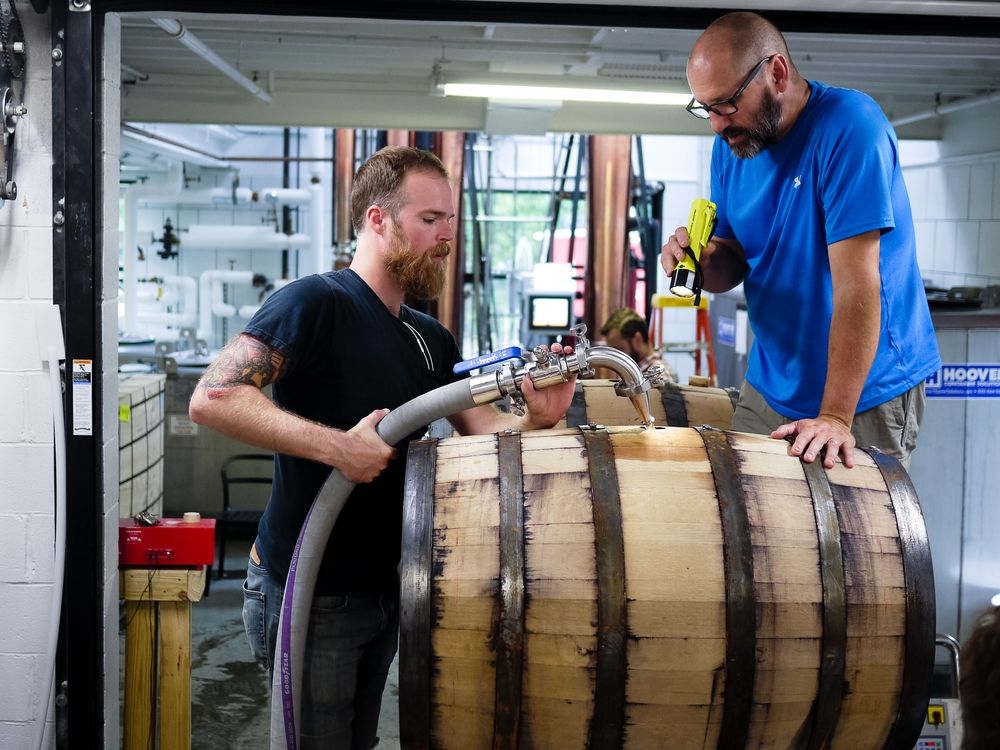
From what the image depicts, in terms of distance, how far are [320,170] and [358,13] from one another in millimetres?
8608

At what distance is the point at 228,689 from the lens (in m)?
4.73

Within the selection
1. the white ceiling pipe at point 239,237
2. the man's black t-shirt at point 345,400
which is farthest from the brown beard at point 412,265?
the white ceiling pipe at point 239,237

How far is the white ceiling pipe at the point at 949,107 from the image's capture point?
6.39 m

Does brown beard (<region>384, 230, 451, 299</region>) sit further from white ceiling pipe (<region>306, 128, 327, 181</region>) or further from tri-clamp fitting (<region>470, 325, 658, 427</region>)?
white ceiling pipe (<region>306, 128, 327, 181</region>)

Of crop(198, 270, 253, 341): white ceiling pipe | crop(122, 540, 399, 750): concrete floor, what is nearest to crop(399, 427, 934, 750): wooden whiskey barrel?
crop(122, 540, 399, 750): concrete floor

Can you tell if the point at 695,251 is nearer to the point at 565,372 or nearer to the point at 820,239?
the point at 820,239

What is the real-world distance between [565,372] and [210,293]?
8.70 meters

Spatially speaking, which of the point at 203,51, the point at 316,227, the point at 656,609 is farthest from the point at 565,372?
the point at 316,227

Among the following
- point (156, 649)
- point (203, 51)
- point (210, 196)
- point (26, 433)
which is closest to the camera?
point (26, 433)

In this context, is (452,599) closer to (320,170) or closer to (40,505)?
(40,505)

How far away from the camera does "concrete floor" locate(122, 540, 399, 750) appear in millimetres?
4242

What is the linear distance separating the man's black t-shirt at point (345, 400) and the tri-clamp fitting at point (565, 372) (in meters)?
0.29

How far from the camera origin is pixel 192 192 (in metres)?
10.5

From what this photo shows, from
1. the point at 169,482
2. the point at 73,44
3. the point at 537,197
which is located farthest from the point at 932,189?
the point at 73,44
